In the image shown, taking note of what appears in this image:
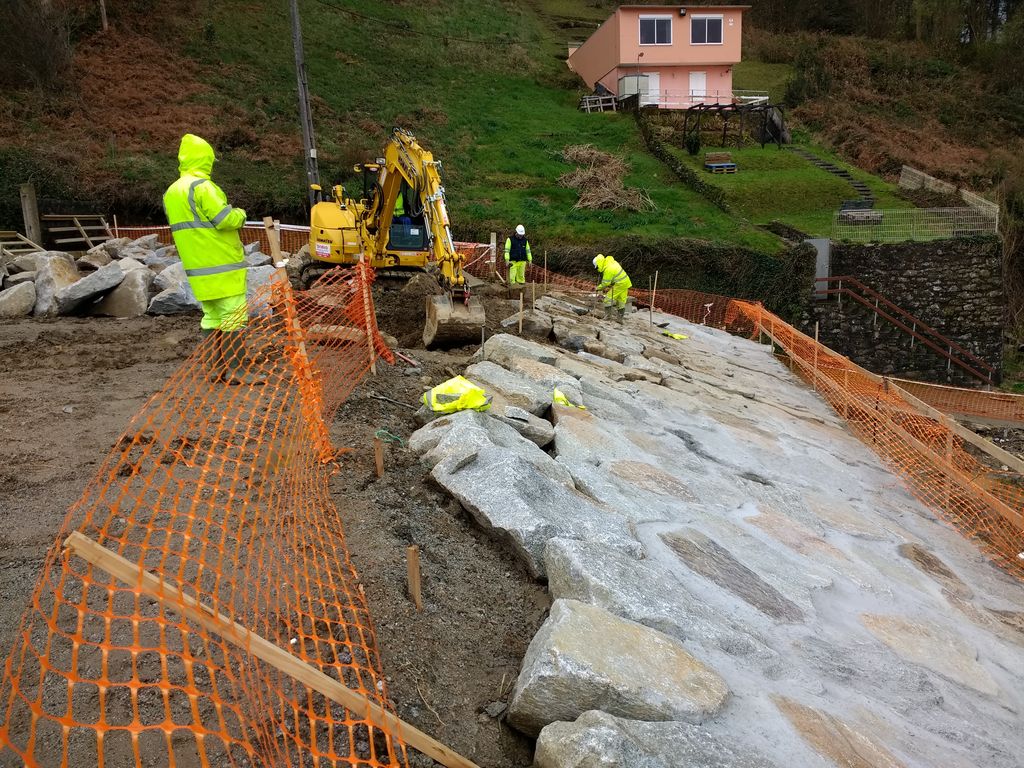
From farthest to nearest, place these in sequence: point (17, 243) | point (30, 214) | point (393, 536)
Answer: point (30, 214), point (17, 243), point (393, 536)

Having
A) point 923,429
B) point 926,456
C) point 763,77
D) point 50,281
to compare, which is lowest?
point 923,429

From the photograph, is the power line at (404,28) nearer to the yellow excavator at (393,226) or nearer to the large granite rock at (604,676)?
the yellow excavator at (393,226)

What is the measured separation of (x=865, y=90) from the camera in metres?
33.0

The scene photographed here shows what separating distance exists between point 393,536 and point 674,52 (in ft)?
107

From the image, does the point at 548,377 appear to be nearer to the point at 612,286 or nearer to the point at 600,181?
the point at 612,286

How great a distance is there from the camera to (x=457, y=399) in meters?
5.11

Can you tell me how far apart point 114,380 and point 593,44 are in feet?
106

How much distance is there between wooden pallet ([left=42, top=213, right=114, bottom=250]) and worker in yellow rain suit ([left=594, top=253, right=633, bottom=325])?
11120mm

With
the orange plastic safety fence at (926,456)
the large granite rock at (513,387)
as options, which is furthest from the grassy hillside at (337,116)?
the large granite rock at (513,387)

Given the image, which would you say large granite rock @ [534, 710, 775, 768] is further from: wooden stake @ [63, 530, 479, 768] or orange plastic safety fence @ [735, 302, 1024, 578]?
orange plastic safety fence @ [735, 302, 1024, 578]

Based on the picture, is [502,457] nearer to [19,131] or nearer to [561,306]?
[561,306]

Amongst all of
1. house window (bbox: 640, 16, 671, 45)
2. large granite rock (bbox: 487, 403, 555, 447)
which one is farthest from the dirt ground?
house window (bbox: 640, 16, 671, 45)

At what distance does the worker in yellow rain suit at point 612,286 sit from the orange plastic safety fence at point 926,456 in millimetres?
3379

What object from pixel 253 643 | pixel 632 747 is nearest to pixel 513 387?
pixel 632 747
